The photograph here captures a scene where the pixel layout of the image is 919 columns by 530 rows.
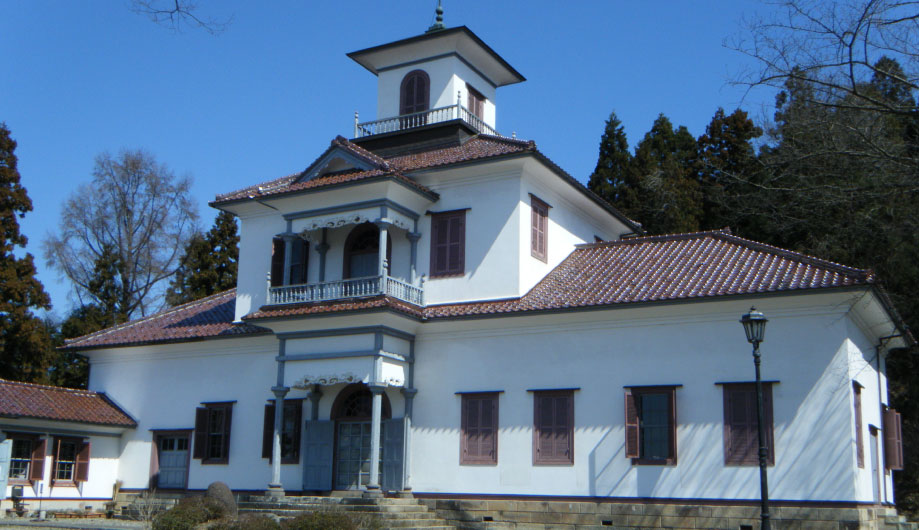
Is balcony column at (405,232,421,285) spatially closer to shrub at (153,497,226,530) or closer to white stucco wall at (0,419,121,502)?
shrub at (153,497,226,530)

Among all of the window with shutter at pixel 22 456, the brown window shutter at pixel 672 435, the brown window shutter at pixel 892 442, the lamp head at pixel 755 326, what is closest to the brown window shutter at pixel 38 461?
the window with shutter at pixel 22 456

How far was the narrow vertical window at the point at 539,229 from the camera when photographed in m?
24.5

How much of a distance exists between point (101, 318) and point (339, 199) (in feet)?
68.6

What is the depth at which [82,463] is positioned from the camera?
26.6 metres

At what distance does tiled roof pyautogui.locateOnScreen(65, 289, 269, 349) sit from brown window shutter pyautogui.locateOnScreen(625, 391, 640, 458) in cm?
1076

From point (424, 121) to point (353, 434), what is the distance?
9849mm

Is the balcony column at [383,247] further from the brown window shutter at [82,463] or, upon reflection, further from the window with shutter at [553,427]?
the brown window shutter at [82,463]

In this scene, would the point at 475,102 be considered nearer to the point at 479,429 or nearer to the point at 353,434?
the point at 353,434

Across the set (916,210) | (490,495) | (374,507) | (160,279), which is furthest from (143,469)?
(916,210)

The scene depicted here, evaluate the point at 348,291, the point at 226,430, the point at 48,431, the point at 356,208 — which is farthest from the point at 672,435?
the point at 48,431

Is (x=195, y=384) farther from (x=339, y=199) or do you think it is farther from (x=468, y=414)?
(x=468, y=414)

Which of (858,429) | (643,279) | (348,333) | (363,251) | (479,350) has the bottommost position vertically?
(858,429)

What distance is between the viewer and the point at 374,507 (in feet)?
69.4

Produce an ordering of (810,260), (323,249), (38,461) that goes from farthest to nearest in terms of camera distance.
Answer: (323,249)
(38,461)
(810,260)
